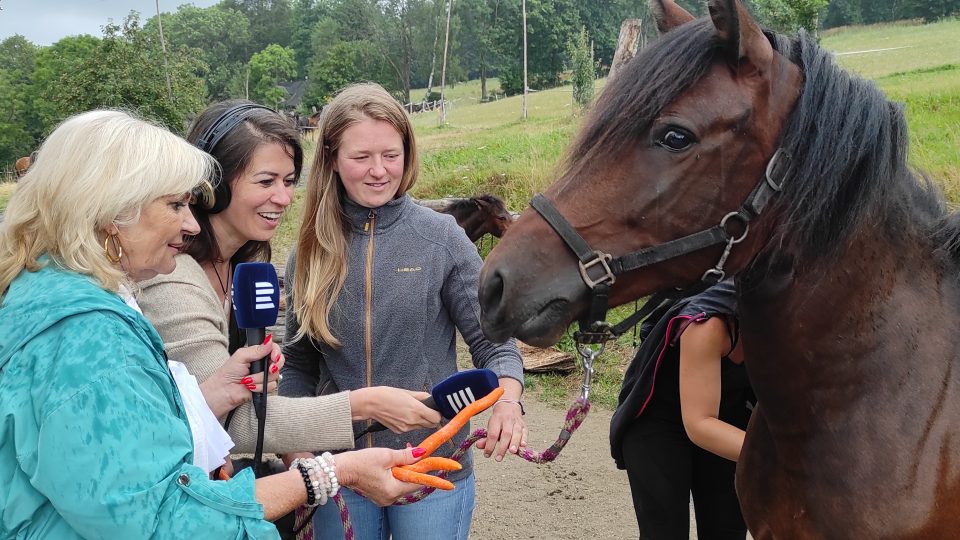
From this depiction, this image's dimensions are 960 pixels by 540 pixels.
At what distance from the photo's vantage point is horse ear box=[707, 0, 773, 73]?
5.59 feet

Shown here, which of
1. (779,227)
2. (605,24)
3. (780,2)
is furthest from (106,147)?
(605,24)

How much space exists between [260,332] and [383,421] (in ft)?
1.54

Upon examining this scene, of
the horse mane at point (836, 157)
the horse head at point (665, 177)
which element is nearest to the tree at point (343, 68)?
the horse head at point (665, 177)

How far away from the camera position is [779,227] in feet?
5.89

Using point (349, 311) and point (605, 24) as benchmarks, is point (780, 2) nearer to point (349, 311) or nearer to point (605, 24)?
point (349, 311)

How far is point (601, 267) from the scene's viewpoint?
181 cm

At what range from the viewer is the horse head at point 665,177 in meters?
1.77

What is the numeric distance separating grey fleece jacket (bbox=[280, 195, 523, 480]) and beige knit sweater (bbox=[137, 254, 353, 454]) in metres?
0.30

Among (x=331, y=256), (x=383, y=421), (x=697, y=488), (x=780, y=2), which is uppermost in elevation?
(x=780, y=2)

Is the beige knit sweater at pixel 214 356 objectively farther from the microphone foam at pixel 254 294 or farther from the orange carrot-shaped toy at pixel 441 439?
the orange carrot-shaped toy at pixel 441 439

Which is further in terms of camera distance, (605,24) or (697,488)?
(605,24)

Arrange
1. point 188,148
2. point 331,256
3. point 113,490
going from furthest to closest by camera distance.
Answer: point 331,256 < point 188,148 < point 113,490

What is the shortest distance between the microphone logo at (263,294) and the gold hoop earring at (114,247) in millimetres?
474

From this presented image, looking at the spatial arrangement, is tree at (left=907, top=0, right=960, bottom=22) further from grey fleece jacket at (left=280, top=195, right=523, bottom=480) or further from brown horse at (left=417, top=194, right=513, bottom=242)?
grey fleece jacket at (left=280, top=195, right=523, bottom=480)
